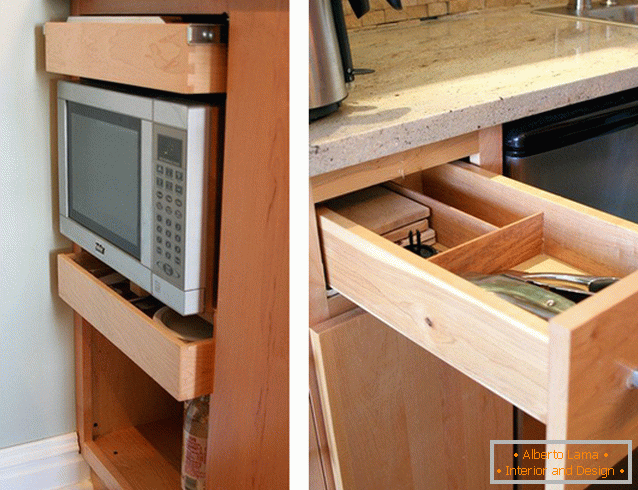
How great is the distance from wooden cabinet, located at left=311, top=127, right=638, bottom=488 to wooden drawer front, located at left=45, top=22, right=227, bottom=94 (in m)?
0.20

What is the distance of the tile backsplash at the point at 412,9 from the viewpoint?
74.5 inches

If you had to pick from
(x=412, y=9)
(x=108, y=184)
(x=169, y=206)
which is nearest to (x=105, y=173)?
(x=108, y=184)

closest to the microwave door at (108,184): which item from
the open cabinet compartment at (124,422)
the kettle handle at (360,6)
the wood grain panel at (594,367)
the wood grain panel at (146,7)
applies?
the wood grain panel at (146,7)

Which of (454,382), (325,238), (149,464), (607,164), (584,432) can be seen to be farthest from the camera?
(149,464)

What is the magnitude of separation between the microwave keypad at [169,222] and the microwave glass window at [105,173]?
3.1 inches

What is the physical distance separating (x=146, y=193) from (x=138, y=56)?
185 millimetres

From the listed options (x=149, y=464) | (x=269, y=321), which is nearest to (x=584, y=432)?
(x=269, y=321)

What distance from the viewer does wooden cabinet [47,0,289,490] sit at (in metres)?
0.92

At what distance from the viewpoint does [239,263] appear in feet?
3.30

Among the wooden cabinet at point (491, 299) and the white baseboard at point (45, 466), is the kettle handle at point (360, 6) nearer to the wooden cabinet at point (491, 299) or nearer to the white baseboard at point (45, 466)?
the wooden cabinet at point (491, 299)

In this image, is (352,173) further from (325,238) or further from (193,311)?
(193,311)

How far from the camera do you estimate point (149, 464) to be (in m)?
1.52

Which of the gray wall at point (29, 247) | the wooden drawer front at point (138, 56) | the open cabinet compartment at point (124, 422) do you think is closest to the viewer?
the wooden drawer front at point (138, 56)

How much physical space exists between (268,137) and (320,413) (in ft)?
1.31
